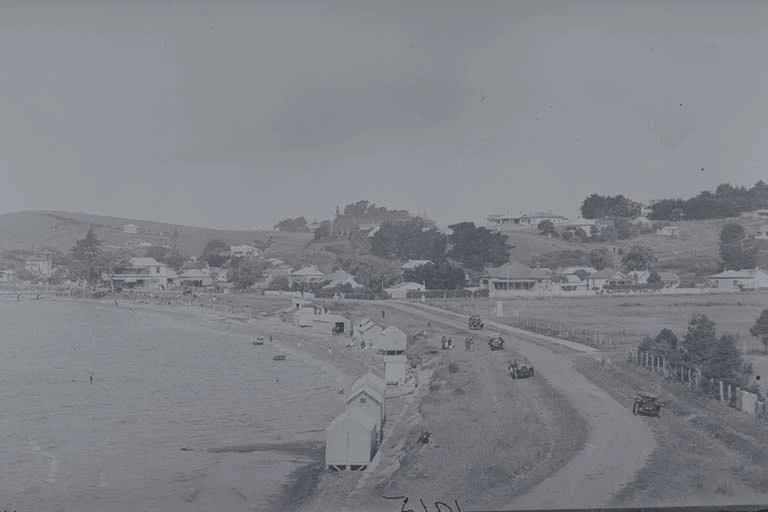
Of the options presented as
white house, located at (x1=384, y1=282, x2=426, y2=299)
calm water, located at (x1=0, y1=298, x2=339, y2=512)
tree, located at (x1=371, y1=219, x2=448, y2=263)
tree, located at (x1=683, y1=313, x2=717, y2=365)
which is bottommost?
calm water, located at (x1=0, y1=298, x2=339, y2=512)

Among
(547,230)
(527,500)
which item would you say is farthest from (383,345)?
(547,230)

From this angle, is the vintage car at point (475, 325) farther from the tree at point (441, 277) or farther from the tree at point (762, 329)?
the tree at point (441, 277)

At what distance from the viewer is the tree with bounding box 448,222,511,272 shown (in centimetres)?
3228

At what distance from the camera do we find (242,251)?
88.8ft

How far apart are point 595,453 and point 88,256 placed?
68.2 ft

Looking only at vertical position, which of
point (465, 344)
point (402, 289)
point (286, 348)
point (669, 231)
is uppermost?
point (669, 231)

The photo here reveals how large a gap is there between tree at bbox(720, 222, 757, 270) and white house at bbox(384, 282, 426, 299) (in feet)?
42.1

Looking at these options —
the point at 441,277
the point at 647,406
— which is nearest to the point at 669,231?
the point at 441,277

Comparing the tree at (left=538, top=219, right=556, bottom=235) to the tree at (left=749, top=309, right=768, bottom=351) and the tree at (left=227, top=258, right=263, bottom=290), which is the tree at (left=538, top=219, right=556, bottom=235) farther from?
the tree at (left=749, top=309, right=768, bottom=351)

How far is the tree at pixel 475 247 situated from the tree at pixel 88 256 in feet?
45.6

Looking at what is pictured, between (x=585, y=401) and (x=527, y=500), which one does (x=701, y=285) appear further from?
(x=527, y=500)

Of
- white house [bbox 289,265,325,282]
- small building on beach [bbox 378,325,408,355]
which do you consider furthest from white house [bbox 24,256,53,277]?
small building on beach [bbox 378,325,408,355]

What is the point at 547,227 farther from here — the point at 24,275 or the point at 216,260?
the point at 24,275

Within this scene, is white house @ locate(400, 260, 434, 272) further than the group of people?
Yes
